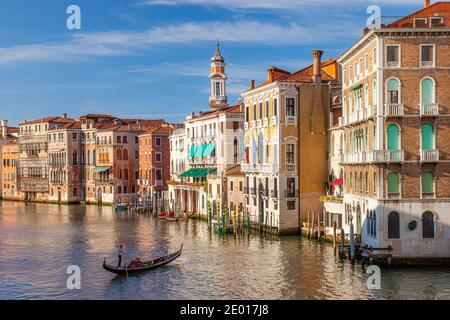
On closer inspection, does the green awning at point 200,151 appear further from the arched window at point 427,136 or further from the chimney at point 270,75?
the arched window at point 427,136

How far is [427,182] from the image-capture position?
87.5 feet

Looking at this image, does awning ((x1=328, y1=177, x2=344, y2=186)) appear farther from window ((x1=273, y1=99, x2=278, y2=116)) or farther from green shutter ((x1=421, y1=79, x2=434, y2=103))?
green shutter ((x1=421, y1=79, x2=434, y2=103))

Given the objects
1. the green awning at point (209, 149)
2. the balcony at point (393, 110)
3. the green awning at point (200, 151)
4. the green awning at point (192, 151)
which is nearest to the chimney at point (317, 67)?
the balcony at point (393, 110)

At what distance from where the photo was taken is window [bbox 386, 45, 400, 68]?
26500mm

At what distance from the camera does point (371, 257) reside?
2634cm

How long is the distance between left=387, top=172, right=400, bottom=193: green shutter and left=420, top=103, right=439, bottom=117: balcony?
2302 millimetres

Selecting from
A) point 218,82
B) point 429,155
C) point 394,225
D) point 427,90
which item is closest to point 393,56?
point 427,90

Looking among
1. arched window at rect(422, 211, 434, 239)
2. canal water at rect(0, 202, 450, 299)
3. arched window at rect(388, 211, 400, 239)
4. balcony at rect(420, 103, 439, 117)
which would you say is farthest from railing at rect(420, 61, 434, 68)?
canal water at rect(0, 202, 450, 299)

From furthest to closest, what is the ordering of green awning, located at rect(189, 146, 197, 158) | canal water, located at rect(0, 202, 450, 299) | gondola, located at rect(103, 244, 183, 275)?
1. green awning, located at rect(189, 146, 197, 158)
2. gondola, located at rect(103, 244, 183, 275)
3. canal water, located at rect(0, 202, 450, 299)

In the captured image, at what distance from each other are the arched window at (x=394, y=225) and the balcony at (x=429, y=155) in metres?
2.13

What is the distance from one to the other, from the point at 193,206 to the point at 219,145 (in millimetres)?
6029
